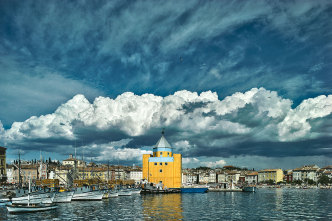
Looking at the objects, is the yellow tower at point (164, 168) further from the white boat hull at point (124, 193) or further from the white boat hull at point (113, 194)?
the white boat hull at point (113, 194)

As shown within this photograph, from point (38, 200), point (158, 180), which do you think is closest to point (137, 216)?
point (38, 200)

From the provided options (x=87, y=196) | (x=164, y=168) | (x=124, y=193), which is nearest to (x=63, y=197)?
(x=87, y=196)

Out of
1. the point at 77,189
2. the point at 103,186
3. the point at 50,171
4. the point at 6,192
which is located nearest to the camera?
the point at 77,189

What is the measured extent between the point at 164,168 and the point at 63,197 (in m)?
50.9

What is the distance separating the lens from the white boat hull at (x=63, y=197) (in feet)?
251

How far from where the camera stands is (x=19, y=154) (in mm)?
77938

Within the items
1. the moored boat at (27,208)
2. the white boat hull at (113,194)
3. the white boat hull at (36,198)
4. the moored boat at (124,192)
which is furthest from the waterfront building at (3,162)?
the moored boat at (27,208)

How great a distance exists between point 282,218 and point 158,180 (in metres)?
76.1

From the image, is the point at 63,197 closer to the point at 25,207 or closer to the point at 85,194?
the point at 85,194

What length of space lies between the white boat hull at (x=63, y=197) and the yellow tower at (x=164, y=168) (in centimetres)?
4701

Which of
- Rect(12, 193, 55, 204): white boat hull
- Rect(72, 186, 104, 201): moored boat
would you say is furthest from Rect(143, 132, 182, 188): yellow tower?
Rect(12, 193, 55, 204): white boat hull

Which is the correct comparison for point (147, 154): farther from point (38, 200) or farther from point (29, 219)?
point (29, 219)

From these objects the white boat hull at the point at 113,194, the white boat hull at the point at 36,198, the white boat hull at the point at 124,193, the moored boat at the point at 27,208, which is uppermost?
the moored boat at the point at 27,208

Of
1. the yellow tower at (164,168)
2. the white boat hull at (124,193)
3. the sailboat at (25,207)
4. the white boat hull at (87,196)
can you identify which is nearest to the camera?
the sailboat at (25,207)
